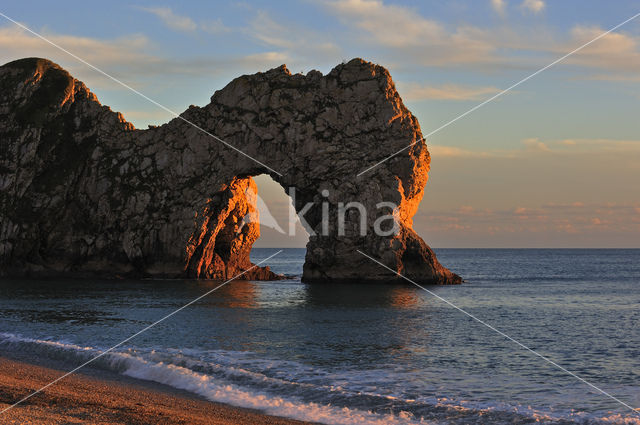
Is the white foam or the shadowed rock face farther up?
the shadowed rock face

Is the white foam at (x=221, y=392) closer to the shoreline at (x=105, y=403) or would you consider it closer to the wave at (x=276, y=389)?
the wave at (x=276, y=389)

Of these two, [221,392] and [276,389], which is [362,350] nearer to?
[276,389]

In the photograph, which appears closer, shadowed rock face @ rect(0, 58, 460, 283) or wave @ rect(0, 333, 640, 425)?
wave @ rect(0, 333, 640, 425)

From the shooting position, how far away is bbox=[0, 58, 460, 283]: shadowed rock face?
63531 mm

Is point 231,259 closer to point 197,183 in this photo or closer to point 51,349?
point 197,183

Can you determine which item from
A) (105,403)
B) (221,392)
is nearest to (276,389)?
(221,392)

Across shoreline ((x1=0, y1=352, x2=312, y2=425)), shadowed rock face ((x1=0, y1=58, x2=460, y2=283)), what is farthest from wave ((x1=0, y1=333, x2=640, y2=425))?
shadowed rock face ((x1=0, y1=58, x2=460, y2=283))

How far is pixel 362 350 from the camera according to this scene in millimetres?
25172

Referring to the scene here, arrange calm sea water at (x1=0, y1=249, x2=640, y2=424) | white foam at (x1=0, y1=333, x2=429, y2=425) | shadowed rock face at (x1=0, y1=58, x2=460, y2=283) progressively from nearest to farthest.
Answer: white foam at (x1=0, y1=333, x2=429, y2=425) < calm sea water at (x1=0, y1=249, x2=640, y2=424) < shadowed rock face at (x1=0, y1=58, x2=460, y2=283)

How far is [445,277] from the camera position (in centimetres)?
6594

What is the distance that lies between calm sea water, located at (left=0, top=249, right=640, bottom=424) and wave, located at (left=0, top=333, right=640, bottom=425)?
2.0 inches

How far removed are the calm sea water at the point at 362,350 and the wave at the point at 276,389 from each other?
0.05 metres

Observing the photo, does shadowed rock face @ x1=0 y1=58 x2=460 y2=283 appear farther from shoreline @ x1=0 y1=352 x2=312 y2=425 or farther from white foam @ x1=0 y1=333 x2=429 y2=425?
shoreline @ x1=0 y1=352 x2=312 y2=425

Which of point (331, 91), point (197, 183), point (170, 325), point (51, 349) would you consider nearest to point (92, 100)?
point (197, 183)
